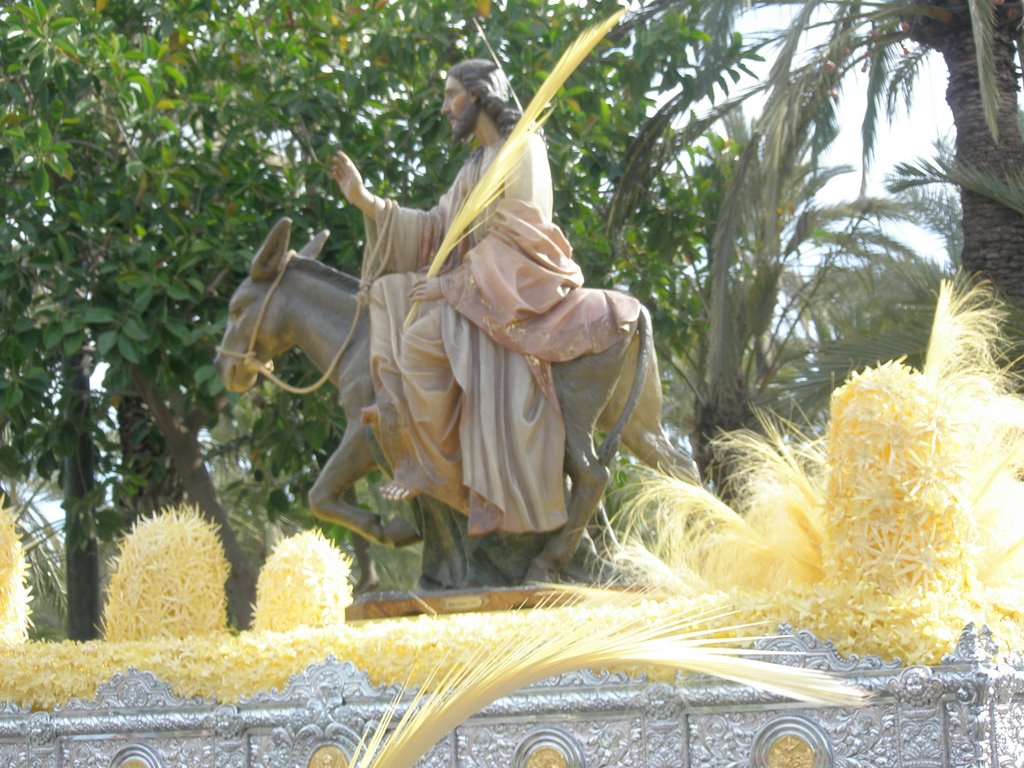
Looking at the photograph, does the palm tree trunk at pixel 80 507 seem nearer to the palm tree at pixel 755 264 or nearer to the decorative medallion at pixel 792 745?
the palm tree at pixel 755 264

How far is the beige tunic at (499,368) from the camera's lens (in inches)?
336

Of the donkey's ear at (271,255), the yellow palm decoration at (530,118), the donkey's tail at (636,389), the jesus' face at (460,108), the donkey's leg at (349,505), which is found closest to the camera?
the yellow palm decoration at (530,118)

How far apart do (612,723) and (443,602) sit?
2.37 metres

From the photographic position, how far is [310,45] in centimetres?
1380

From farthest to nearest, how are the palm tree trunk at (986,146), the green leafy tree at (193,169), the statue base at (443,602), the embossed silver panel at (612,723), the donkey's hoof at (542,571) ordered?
the palm tree trunk at (986,146) → the green leafy tree at (193,169) → the donkey's hoof at (542,571) → the statue base at (443,602) → the embossed silver panel at (612,723)

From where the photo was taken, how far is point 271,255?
32.2ft

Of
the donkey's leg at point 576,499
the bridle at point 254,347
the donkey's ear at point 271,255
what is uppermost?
the donkey's ear at point 271,255

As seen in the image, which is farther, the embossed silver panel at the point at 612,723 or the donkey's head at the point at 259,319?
the donkey's head at the point at 259,319

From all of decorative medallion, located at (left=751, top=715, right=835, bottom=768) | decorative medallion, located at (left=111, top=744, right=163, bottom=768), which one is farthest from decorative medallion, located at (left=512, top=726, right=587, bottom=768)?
decorative medallion, located at (left=111, top=744, right=163, bottom=768)

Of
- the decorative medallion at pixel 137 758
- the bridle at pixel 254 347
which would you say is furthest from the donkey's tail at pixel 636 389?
the decorative medallion at pixel 137 758

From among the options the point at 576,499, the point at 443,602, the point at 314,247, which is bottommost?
the point at 443,602

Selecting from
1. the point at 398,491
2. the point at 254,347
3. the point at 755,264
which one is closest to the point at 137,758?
the point at 398,491

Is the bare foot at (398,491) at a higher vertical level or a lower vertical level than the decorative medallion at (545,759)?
higher

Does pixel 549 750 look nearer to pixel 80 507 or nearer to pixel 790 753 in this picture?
pixel 790 753
